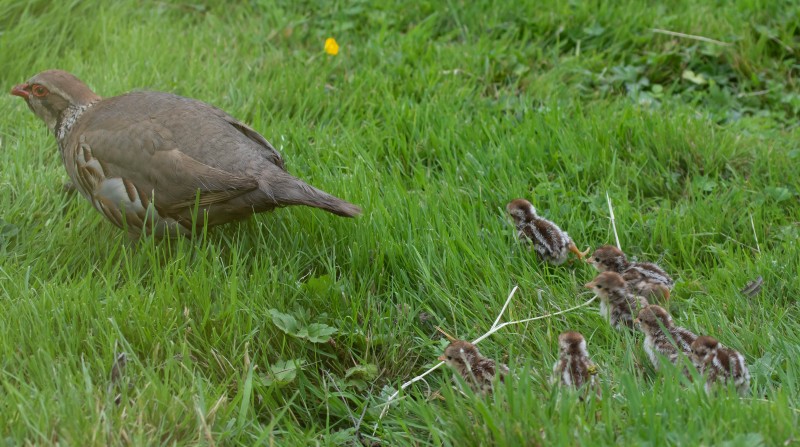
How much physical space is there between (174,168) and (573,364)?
2.06m

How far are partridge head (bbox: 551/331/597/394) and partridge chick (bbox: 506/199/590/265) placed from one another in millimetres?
732

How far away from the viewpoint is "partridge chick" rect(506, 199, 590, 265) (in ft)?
14.6

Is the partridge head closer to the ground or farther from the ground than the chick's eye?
closer to the ground

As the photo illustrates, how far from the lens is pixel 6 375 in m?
3.49

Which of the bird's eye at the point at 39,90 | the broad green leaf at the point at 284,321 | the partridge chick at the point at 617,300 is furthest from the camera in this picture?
the bird's eye at the point at 39,90

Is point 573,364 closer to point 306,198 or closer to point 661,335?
point 661,335

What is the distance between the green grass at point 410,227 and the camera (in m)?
3.37

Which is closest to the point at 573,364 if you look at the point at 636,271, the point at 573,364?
the point at 573,364

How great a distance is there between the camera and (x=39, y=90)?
516 cm

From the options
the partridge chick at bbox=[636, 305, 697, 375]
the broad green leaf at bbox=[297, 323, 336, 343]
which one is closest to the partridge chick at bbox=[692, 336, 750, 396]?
the partridge chick at bbox=[636, 305, 697, 375]

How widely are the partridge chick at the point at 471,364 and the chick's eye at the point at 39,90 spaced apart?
2761mm

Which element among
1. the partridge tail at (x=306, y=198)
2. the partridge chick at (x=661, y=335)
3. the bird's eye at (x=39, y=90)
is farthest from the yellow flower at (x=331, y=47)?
the partridge chick at (x=661, y=335)

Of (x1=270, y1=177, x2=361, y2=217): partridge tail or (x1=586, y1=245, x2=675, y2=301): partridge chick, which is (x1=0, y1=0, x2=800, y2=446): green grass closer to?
(x1=586, y1=245, x2=675, y2=301): partridge chick

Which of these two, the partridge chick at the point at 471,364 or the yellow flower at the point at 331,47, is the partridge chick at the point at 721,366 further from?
the yellow flower at the point at 331,47
